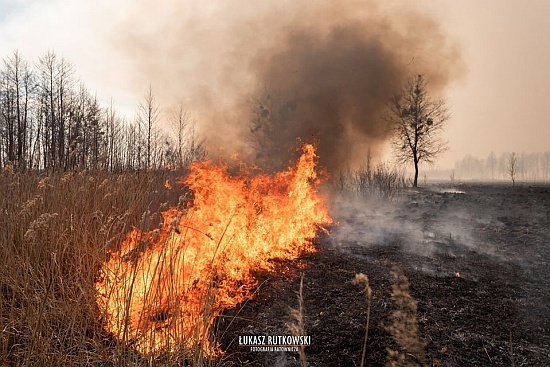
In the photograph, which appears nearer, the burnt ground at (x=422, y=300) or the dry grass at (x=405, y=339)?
the dry grass at (x=405, y=339)

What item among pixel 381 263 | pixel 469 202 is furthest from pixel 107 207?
pixel 469 202

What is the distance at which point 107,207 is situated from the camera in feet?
17.0

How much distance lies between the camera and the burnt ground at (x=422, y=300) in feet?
11.2

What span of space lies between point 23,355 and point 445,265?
19.5ft

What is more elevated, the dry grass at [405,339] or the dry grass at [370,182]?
the dry grass at [370,182]

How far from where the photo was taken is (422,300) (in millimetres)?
4426

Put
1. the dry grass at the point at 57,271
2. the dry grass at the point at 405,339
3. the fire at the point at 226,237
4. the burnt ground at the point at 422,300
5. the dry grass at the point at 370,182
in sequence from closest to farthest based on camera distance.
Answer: the dry grass at the point at 57,271 < the dry grass at the point at 405,339 < the burnt ground at the point at 422,300 < the fire at the point at 226,237 < the dry grass at the point at 370,182

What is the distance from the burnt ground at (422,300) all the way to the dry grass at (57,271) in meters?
1.24

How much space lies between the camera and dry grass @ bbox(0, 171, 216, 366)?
9.06ft

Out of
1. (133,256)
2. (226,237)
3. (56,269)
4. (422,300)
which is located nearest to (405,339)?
(422,300)

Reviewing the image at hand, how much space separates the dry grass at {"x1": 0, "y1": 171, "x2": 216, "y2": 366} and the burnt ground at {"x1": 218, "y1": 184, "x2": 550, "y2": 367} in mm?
1238

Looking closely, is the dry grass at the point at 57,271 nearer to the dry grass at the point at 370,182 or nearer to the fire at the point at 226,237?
the fire at the point at 226,237

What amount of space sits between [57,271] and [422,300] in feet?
14.0

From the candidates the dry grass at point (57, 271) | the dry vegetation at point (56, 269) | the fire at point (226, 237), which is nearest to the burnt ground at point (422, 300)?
the fire at point (226, 237)
